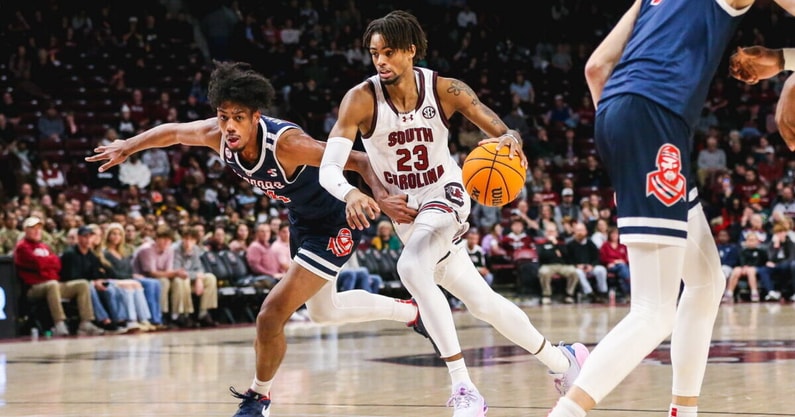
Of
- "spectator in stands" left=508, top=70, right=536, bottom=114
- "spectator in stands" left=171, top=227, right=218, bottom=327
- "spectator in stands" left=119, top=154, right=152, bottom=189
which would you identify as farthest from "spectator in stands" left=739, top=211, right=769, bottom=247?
"spectator in stands" left=119, top=154, right=152, bottom=189

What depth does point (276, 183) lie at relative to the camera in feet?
19.1

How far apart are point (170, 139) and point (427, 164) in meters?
1.41

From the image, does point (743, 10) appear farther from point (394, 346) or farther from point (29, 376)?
point (394, 346)

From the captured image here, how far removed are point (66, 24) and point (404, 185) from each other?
16925 mm

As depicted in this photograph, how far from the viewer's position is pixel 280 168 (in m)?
5.70

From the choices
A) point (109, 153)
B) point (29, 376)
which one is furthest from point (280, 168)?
point (29, 376)

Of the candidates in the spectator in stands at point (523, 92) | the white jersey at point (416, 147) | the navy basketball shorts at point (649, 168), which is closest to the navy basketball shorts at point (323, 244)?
the white jersey at point (416, 147)

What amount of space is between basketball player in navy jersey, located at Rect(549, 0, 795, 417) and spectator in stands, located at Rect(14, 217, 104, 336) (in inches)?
394

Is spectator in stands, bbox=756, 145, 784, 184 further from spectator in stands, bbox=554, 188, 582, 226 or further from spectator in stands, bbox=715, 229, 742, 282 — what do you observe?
spectator in stands, bbox=554, 188, 582, 226

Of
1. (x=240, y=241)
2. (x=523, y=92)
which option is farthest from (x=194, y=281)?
(x=523, y=92)

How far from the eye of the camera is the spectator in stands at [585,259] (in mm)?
17656

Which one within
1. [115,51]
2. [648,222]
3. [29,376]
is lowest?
[29,376]

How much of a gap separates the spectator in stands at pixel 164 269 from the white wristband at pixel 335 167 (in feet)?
28.9

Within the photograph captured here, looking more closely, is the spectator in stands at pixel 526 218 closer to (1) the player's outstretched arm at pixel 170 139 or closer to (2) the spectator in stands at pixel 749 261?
(2) the spectator in stands at pixel 749 261
